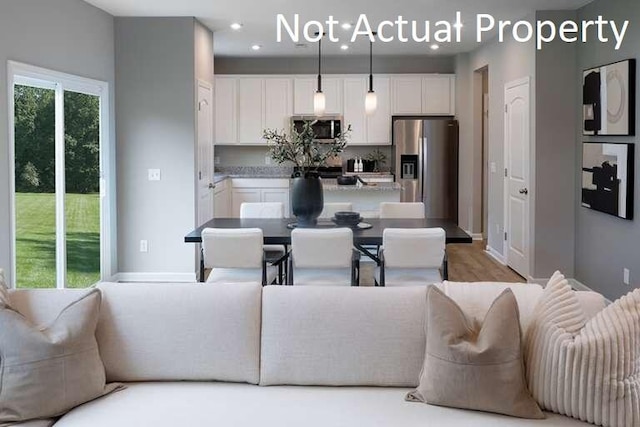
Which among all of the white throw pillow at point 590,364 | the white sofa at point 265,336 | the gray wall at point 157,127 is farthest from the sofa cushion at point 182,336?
the gray wall at point 157,127

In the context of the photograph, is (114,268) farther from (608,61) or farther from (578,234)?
(608,61)

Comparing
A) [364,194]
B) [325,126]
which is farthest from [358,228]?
[325,126]

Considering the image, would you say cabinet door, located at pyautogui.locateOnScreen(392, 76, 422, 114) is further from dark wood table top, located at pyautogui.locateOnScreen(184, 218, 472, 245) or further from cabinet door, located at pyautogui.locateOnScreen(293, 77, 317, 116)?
dark wood table top, located at pyautogui.locateOnScreen(184, 218, 472, 245)

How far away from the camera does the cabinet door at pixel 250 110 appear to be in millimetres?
9750

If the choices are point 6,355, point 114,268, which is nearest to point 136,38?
point 114,268

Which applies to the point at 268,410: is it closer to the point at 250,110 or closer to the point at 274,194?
the point at 274,194

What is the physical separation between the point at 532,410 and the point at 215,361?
1.17 meters

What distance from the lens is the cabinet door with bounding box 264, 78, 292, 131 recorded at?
9.76 meters

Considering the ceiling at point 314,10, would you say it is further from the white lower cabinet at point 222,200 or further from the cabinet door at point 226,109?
the white lower cabinet at point 222,200

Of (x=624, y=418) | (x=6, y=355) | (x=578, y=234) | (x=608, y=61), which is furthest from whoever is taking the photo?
(x=578, y=234)

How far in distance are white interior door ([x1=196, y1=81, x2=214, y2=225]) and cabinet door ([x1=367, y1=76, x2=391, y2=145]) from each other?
2.86 m

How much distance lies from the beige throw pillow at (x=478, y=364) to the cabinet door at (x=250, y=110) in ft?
25.0

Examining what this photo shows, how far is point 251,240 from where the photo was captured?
439cm

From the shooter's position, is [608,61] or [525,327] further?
[608,61]
